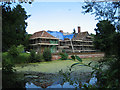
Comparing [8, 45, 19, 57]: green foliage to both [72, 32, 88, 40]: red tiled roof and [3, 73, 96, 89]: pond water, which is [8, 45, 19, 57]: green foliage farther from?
[72, 32, 88, 40]: red tiled roof

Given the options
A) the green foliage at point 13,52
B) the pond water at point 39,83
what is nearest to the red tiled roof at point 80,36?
the green foliage at point 13,52

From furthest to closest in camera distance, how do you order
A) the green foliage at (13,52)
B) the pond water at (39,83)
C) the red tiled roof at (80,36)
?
the red tiled roof at (80,36) → the green foliage at (13,52) → the pond water at (39,83)

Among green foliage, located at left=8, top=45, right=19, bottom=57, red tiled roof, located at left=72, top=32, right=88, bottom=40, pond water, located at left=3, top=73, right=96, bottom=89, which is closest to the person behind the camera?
pond water, located at left=3, top=73, right=96, bottom=89

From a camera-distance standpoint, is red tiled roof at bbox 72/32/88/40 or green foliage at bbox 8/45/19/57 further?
red tiled roof at bbox 72/32/88/40

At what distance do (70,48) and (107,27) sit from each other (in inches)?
286

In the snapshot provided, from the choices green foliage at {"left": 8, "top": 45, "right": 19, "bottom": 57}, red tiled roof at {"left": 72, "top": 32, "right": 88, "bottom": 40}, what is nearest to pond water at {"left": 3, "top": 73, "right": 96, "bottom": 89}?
green foliage at {"left": 8, "top": 45, "right": 19, "bottom": 57}

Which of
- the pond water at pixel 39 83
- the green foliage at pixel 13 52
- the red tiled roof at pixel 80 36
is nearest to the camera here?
the pond water at pixel 39 83

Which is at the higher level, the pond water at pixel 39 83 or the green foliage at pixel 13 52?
the green foliage at pixel 13 52

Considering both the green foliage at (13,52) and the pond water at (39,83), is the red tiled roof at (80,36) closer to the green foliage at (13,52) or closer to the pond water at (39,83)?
the green foliage at (13,52)

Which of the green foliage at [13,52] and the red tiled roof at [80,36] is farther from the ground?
the red tiled roof at [80,36]

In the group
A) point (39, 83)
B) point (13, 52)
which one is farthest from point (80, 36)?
point (39, 83)

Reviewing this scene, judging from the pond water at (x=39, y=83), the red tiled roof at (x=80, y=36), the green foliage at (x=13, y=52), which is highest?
the red tiled roof at (x=80, y=36)

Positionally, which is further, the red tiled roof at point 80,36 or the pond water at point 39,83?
the red tiled roof at point 80,36

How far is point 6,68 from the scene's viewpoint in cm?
338
